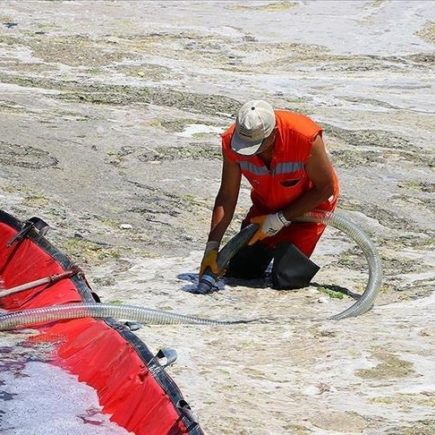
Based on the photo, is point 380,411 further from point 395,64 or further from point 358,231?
point 395,64

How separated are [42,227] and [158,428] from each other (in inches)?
93.9

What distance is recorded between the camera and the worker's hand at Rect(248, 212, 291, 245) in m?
6.09

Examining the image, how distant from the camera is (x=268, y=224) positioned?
6105 mm

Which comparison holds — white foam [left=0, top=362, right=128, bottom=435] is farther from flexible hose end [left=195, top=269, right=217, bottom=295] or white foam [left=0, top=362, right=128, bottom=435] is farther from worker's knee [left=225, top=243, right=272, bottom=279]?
worker's knee [left=225, top=243, right=272, bottom=279]

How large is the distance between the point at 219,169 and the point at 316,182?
3433 millimetres

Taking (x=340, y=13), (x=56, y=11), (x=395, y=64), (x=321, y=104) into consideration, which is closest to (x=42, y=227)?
(x=321, y=104)

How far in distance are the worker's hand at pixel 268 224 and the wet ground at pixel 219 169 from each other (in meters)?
0.37

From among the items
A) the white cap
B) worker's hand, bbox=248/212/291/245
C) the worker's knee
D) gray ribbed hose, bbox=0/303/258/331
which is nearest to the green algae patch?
the worker's knee

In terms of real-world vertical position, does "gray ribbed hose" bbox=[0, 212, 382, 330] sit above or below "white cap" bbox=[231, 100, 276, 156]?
below

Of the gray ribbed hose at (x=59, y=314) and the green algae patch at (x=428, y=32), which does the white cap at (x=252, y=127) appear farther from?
the green algae patch at (x=428, y=32)

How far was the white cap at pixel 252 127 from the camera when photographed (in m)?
5.63

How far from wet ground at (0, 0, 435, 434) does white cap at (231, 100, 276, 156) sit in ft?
3.07

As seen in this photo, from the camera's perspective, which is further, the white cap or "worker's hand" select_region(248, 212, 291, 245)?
"worker's hand" select_region(248, 212, 291, 245)

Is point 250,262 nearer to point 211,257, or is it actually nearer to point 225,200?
point 211,257
